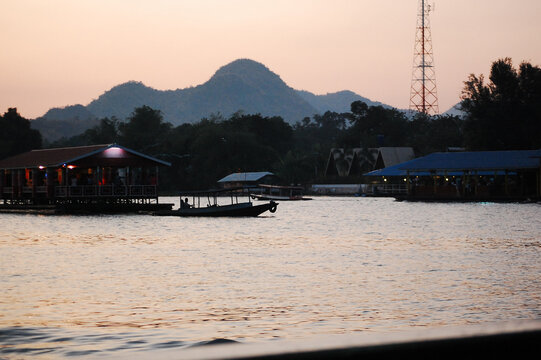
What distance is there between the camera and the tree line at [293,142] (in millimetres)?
106625

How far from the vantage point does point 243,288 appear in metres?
19.3

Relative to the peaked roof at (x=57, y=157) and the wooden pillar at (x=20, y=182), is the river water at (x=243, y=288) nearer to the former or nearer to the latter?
the peaked roof at (x=57, y=157)

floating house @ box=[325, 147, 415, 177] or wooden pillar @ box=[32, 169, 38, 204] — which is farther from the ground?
floating house @ box=[325, 147, 415, 177]

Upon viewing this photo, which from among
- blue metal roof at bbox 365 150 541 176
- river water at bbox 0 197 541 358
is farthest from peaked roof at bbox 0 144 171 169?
blue metal roof at bbox 365 150 541 176

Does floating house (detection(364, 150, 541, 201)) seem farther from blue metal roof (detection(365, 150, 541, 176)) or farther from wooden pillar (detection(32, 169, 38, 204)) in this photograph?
wooden pillar (detection(32, 169, 38, 204))

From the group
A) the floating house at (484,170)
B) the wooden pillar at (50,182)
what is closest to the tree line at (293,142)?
the floating house at (484,170)

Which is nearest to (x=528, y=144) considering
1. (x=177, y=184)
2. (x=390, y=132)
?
(x=390, y=132)

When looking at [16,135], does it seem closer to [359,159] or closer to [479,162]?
[359,159]

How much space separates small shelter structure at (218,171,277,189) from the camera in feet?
455

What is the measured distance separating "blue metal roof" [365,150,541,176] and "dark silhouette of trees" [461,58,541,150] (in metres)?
15.3

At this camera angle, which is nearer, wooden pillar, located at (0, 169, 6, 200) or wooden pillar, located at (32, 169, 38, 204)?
wooden pillar, located at (32, 169, 38, 204)

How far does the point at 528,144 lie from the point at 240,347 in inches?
4331

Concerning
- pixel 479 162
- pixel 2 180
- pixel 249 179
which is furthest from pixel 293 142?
pixel 2 180

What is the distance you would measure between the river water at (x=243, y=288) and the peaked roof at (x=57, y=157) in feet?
93.4
